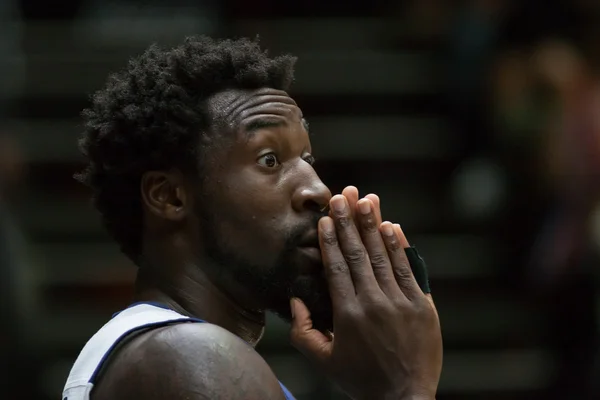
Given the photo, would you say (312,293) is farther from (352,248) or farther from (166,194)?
(166,194)

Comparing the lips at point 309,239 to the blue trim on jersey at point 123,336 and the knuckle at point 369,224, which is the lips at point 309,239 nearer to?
the knuckle at point 369,224

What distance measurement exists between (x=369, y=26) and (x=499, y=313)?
6.43ft

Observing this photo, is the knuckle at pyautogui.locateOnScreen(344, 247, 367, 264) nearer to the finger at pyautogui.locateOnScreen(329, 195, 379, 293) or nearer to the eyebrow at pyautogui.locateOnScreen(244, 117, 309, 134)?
the finger at pyautogui.locateOnScreen(329, 195, 379, 293)

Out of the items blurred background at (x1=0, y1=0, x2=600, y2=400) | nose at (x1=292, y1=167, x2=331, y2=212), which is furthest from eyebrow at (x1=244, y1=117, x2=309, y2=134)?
blurred background at (x1=0, y1=0, x2=600, y2=400)

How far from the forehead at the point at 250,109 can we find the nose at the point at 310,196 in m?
0.16

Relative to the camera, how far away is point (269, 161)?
295 cm

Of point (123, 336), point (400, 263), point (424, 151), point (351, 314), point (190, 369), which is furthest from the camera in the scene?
point (424, 151)

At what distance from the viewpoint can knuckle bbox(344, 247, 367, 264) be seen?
286 centimetres

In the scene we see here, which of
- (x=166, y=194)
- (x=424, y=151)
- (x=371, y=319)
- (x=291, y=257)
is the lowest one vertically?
(x=424, y=151)

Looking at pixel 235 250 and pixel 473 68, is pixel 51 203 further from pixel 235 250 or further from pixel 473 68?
pixel 235 250

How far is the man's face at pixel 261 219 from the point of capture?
2.90 metres

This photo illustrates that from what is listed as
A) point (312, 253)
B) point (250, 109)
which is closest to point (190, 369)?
point (312, 253)

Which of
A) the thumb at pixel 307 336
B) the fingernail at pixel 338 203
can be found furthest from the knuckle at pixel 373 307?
the fingernail at pixel 338 203

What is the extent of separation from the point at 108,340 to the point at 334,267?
530 mm
